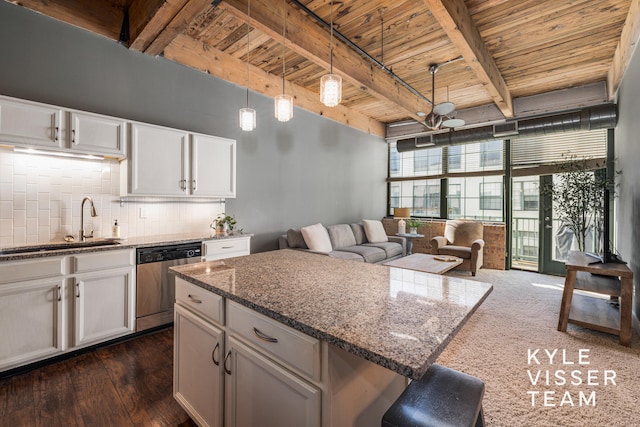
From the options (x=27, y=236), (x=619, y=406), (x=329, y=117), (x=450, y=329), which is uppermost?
(x=329, y=117)

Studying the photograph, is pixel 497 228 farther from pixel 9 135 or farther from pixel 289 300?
pixel 9 135

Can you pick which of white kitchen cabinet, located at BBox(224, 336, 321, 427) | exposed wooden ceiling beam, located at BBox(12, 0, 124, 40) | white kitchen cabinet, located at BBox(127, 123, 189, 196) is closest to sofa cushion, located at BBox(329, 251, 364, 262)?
white kitchen cabinet, located at BBox(127, 123, 189, 196)

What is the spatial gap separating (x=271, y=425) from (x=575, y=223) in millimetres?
4526

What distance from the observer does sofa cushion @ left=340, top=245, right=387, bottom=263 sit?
4383 mm

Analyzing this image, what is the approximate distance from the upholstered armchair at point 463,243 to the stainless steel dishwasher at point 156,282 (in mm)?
4187

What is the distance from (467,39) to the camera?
2754 millimetres

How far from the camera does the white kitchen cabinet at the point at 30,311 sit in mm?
2025

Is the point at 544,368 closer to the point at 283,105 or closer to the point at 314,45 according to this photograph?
the point at 283,105

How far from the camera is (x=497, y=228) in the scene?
213 inches

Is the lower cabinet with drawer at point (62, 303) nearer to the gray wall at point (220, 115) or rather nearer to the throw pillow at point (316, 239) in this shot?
the gray wall at point (220, 115)

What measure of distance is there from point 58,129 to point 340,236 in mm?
3760

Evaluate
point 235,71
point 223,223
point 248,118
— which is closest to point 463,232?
point 223,223

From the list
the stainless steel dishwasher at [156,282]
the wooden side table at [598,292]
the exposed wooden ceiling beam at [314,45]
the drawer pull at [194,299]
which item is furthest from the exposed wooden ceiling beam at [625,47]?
the stainless steel dishwasher at [156,282]

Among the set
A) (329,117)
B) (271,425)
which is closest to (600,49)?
(329,117)
